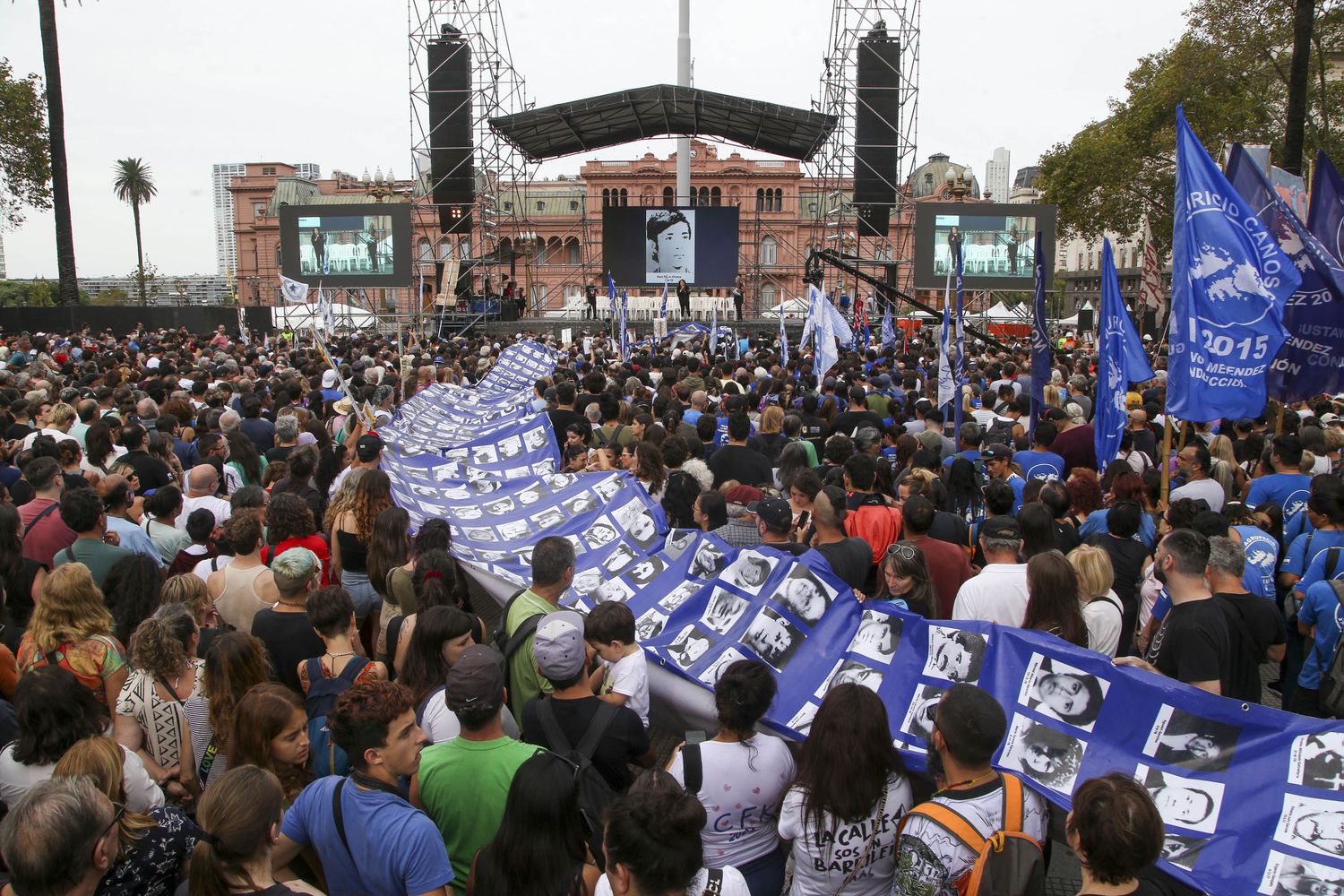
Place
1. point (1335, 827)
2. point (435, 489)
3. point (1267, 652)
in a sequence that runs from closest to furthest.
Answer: point (1335, 827) → point (1267, 652) → point (435, 489)

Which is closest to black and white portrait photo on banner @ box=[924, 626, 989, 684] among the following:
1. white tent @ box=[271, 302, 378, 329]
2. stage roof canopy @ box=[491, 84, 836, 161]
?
stage roof canopy @ box=[491, 84, 836, 161]

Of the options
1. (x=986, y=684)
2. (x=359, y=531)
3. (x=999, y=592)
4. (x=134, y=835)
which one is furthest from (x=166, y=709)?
(x=999, y=592)

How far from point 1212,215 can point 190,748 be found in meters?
6.14

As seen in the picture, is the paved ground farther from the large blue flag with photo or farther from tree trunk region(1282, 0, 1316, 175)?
tree trunk region(1282, 0, 1316, 175)

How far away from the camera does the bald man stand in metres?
6.46

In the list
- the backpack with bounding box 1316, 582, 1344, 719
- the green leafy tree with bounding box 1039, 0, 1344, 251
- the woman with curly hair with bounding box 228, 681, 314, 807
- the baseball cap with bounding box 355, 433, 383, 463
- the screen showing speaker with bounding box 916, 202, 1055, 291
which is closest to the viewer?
the woman with curly hair with bounding box 228, 681, 314, 807

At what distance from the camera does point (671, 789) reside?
2727 millimetres

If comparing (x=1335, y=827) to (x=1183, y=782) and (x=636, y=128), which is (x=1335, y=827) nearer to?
(x=1183, y=782)

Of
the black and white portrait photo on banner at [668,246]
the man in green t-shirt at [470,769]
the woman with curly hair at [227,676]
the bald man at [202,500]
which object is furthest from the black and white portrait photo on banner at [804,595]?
the black and white portrait photo on banner at [668,246]

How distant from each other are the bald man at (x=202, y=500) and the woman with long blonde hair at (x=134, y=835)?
3493 mm

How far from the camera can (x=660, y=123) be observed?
31.8m

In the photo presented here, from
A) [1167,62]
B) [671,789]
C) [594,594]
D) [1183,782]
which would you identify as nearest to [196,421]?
[594,594]

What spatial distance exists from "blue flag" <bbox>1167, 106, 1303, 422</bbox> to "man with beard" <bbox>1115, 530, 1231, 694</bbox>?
191 centimetres

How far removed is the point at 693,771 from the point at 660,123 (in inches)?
1212
